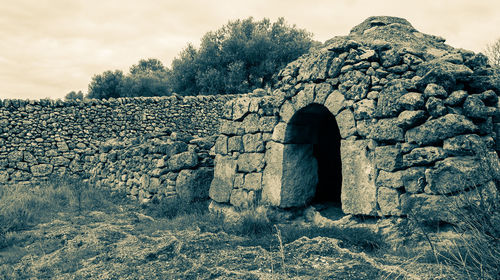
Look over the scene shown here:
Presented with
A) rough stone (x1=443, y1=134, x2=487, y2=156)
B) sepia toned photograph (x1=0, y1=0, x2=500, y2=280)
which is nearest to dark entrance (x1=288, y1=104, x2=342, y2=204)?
sepia toned photograph (x1=0, y1=0, x2=500, y2=280)

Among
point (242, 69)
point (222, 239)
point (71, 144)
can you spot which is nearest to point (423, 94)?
point (222, 239)

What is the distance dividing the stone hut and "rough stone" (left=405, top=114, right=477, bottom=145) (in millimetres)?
11

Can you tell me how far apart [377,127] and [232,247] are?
2406 millimetres

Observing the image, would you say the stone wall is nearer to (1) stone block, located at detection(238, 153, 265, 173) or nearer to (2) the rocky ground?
(1) stone block, located at detection(238, 153, 265, 173)

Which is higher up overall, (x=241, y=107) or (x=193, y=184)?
(x=241, y=107)

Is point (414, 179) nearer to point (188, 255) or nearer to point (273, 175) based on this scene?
point (273, 175)

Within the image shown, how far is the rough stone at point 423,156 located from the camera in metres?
4.11

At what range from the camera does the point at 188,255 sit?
177 inches

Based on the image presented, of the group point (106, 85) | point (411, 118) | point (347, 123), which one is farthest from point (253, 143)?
point (106, 85)

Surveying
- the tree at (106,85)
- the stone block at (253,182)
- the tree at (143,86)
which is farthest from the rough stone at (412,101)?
the tree at (106,85)

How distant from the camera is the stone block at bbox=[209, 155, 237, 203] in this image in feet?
21.4

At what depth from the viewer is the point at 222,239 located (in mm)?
5125

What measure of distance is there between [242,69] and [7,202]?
15.9 meters

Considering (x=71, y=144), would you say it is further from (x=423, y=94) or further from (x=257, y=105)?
(x=423, y=94)
